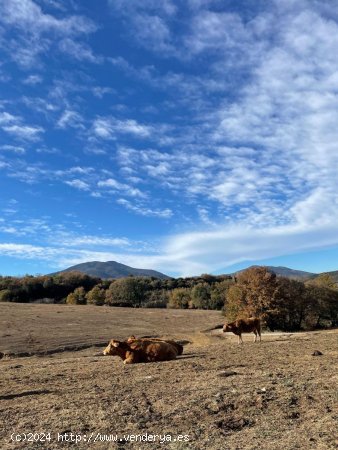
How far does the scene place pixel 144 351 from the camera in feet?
57.8

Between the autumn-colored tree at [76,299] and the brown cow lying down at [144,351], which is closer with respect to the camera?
the brown cow lying down at [144,351]

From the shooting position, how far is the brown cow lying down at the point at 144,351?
17344 mm

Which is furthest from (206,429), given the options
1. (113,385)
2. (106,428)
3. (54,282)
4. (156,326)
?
(54,282)

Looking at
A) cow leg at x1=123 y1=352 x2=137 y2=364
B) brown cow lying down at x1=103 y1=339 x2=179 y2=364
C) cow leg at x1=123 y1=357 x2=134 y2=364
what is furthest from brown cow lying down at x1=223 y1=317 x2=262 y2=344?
cow leg at x1=123 y1=357 x2=134 y2=364

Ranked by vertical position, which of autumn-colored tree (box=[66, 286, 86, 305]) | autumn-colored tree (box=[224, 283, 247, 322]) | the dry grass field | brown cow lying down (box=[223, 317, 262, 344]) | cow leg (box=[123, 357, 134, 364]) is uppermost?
autumn-colored tree (box=[66, 286, 86, 305])

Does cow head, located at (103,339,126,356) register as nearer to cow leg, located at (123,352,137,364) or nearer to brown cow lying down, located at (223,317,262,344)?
cow leg, located at (123,352,137,364)

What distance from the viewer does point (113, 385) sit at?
11555 mm

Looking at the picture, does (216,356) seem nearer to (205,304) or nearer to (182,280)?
(205,304)

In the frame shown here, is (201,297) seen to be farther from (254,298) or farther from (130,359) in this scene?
(130,359)

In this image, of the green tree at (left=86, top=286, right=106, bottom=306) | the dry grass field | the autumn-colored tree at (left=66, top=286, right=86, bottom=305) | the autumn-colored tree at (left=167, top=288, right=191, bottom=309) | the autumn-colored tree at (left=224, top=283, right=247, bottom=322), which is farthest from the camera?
→ the autumn-colored tree at (left=66, top=286, right=86, bottom=305)

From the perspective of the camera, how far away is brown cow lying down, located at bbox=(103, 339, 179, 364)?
17.3m

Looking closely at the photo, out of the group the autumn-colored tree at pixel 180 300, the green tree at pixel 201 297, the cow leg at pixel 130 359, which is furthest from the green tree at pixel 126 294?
the cow leg at pixel 130 359

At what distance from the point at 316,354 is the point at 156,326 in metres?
28.9

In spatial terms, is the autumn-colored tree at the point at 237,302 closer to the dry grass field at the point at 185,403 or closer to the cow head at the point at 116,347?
the cow head at the point at 116,347
